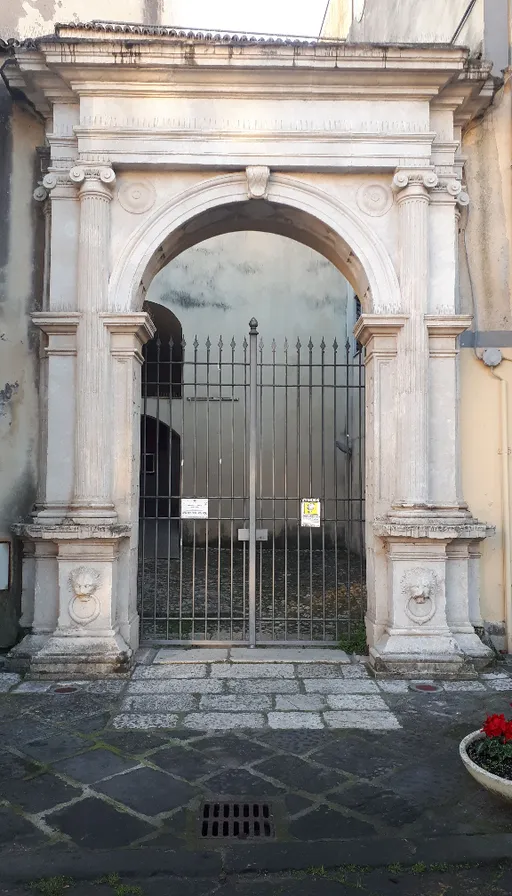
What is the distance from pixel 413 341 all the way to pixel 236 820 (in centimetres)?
401

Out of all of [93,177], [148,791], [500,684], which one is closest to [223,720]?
[148,791]

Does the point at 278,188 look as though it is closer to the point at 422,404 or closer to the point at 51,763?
the point at 422,404

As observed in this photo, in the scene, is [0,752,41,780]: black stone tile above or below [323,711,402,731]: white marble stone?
below

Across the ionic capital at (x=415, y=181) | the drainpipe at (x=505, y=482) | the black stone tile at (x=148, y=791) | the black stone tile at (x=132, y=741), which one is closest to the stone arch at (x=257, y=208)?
the ionic capital at (x=415, y=181)

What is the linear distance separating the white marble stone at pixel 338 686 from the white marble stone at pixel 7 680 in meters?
2.25

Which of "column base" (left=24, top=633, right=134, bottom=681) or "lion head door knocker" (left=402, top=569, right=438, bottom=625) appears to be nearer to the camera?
"column base" (left=24, top=633, right=134, bottom=681)

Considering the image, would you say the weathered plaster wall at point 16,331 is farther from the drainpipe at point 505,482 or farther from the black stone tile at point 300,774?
the drainpipe at point 505,482

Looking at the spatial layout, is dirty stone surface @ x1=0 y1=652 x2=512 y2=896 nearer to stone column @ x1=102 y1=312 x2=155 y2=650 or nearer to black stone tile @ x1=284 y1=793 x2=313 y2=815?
black stone tile @ x1=284 y1=793 x2=313 y2=815

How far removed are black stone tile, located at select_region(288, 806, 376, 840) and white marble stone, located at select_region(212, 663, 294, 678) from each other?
7.49 feet

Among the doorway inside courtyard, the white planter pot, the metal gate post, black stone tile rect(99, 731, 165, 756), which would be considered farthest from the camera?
the doorway inside courtyard

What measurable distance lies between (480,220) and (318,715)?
15.2ft

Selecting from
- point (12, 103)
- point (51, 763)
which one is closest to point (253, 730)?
point (51, 763)

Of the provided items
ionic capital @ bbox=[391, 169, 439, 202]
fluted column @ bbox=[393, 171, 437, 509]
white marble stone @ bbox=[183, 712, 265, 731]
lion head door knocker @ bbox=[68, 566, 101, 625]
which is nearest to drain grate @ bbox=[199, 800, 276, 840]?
white marble stone @ bbox=[183, 712, 265, 731]

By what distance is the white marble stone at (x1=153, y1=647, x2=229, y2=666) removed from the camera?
6.00 m
